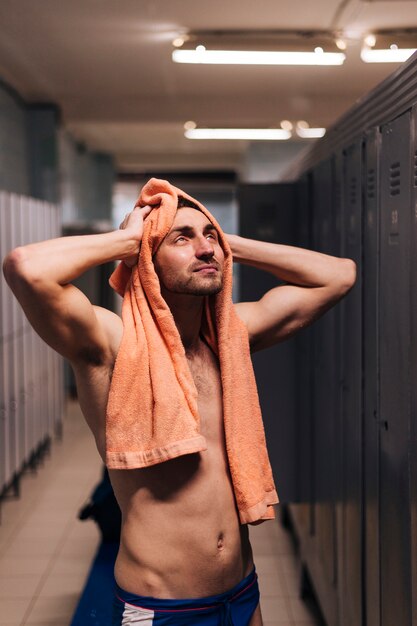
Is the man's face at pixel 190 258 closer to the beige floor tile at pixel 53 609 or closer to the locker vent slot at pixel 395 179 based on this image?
the locker vent slot at pixel 395 179

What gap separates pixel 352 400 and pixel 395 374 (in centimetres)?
58

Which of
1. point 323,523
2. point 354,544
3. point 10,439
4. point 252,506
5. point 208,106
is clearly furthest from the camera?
point 208,106

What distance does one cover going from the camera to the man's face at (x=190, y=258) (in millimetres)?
1719

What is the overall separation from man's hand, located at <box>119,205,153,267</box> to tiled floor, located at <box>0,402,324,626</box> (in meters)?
2.12

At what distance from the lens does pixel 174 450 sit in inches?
65.1

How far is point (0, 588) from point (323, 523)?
1623 millimetres

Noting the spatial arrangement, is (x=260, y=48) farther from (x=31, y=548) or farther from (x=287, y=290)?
(x=287, y=290)

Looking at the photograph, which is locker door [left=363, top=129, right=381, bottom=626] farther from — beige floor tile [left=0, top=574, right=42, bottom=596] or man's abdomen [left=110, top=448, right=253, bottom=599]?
beige floor tile [left=0, top=574, right=42, bottom=596]

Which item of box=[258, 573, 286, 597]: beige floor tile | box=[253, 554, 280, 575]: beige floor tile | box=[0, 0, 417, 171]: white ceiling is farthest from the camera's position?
box=[0, 0, 417, 171]: white ceiling

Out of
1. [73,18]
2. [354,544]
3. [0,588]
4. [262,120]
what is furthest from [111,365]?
[262,120]

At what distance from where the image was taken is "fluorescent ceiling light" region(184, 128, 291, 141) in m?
8.64

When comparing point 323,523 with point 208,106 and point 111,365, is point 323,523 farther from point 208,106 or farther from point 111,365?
point 208,106

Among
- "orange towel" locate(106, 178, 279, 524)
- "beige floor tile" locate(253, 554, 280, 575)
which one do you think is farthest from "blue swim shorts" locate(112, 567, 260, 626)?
"beige floor tile" locate(253, 554, 280, 575)

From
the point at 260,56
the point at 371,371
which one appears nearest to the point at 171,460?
the point at 371,371
